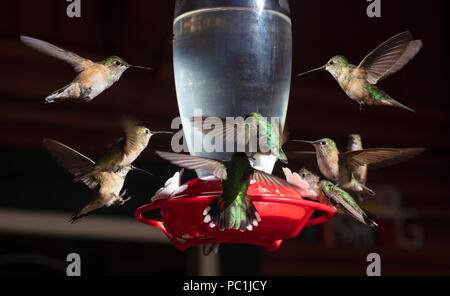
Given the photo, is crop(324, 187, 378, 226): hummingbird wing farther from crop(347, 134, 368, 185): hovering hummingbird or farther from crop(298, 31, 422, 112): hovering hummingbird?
crop(298, 31, 422, 112): hovering hummingbird

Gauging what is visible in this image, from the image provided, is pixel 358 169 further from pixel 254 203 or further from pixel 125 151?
pixel 125 151

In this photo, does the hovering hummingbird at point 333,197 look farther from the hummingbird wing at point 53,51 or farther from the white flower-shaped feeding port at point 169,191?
the hummingbird wing at point 53,51

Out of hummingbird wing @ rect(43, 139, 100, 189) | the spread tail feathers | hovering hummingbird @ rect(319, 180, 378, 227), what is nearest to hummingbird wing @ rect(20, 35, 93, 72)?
hummingbird wing @ rect(43, 139, 100, 189)

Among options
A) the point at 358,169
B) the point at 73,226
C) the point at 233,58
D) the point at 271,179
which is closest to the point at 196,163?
the point at 271,179

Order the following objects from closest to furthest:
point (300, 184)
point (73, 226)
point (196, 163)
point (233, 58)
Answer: point (196, 163), point (300, 184), point (233, 58), point (73, 226)
